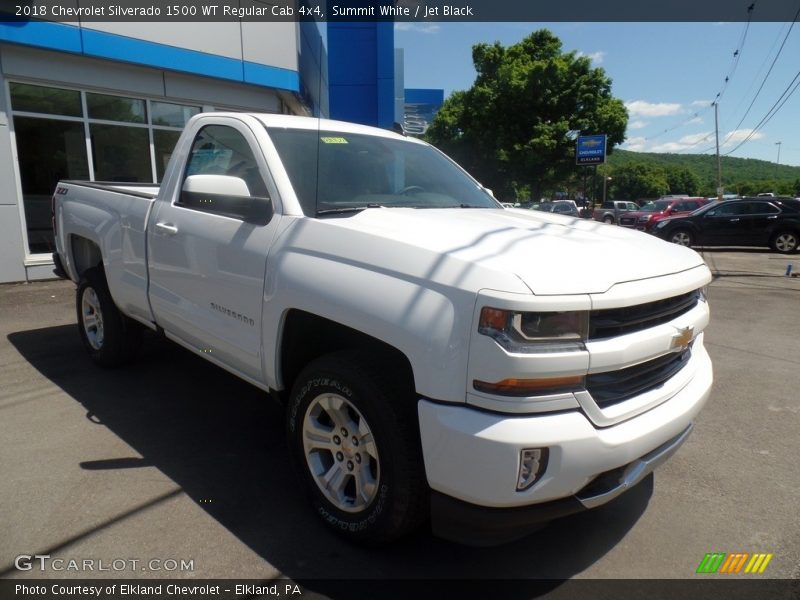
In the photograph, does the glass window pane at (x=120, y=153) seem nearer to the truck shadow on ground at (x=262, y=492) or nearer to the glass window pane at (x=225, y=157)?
the truck shadow on ground at (x=262, y=492)

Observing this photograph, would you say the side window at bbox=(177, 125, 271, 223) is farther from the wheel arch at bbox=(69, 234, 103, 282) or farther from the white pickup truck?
the wheel arch at bbox=(69, 234, 103, 282)

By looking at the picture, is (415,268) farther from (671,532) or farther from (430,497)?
(671,532)

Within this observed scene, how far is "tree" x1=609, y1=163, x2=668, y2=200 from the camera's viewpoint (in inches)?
4126

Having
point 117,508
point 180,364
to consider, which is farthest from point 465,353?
point 180,364

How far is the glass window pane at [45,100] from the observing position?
9.01m

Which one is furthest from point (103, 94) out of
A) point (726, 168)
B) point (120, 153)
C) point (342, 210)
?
point (726, 168)

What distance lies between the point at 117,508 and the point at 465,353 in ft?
6.74

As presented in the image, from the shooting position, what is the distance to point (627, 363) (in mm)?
2252

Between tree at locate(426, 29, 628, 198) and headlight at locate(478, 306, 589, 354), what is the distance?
31.6 m

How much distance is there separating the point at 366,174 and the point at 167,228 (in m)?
1.32

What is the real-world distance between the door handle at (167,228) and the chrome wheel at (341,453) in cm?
162

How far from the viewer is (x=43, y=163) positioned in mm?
9680

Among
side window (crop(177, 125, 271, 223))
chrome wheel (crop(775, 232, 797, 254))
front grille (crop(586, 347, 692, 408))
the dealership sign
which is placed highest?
the dealership sign

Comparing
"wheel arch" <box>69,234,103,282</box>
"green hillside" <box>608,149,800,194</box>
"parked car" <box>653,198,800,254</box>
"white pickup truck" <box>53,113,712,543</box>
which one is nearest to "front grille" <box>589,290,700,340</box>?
"white pickup truck" <box>53,113,712,543</box>
